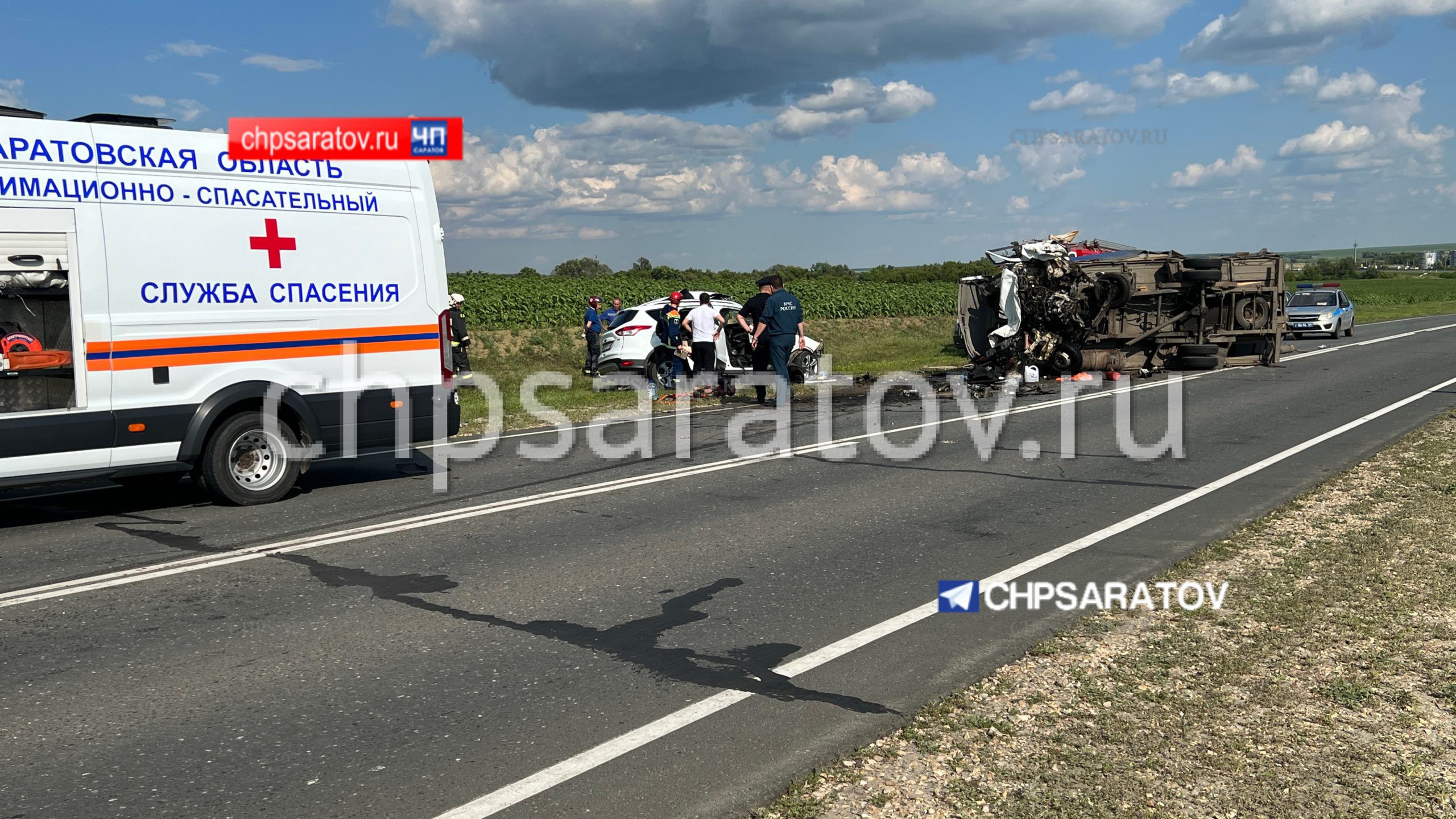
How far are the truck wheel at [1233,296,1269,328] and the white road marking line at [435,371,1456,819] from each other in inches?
533

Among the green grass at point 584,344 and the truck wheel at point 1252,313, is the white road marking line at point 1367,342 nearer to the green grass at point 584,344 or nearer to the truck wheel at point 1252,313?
the truck wheel at point 1252,313

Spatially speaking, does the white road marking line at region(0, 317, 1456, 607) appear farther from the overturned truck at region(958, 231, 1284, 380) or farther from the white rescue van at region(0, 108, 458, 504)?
the overturned truck at region(958, 231, 1284, 380)

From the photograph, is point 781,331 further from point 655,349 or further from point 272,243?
point 272,243

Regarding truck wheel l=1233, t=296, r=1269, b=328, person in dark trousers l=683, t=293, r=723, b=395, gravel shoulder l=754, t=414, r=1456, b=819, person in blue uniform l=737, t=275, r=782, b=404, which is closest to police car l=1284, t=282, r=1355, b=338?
truck wheel l=1233, t=296, r=1269, b=328

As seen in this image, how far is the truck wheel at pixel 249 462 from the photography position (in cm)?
885

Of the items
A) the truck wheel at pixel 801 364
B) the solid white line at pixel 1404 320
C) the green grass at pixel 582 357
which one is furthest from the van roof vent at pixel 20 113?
the solid white line at pixel 1404 320

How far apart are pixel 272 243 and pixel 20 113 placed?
1.85 meters

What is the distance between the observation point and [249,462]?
30.1 ft

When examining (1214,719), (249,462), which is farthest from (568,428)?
(1214,719)

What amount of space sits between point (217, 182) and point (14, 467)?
2.50 metres

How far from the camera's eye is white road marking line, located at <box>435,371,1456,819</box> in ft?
12.8

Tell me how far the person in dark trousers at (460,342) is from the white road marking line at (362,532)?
27.2 ft

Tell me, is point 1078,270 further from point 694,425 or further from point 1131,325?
point 694,425

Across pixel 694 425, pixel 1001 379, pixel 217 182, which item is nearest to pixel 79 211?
pixel 217 182
